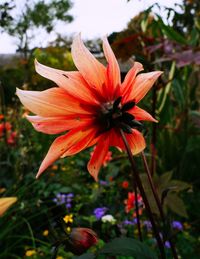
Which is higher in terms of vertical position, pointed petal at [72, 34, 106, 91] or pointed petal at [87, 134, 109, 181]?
pointed petal at [72, 34, 106, 91]

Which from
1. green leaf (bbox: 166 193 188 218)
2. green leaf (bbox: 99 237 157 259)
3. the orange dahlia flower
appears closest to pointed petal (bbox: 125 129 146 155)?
the orange dahlia flower

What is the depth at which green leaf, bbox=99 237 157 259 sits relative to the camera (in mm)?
465

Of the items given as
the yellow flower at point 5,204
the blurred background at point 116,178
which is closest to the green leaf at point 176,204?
the blurred background at point 116,178

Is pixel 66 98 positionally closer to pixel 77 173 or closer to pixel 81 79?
pixel 81 79

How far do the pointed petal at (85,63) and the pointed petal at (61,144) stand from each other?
0.22ft

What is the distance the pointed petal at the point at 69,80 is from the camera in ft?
1.63

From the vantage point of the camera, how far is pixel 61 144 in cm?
51

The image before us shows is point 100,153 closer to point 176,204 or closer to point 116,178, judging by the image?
point 176,204

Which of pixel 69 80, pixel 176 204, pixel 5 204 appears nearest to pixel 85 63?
pixel 69 80

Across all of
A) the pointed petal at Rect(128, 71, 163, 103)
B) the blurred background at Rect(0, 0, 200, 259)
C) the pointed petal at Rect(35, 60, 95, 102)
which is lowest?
the blurred background at Rect(0, 0, 200, 259)

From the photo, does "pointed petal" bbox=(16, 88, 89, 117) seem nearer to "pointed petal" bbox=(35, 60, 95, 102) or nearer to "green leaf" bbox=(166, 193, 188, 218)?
"pointed petal" bbox=(35, 60, 95, 102)

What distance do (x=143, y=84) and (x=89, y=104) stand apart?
78 millimetres

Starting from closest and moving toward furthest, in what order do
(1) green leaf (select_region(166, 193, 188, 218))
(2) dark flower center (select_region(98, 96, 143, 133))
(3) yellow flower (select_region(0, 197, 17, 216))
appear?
(3) yellow flower (select_region(0, 197, 17, 216)), (2) dark flower center (select_region(98, 96, 143, 133)), (1) green leaf (select_region(166, 193, 188, 218))

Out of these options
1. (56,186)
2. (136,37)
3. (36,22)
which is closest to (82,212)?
(56,186)
